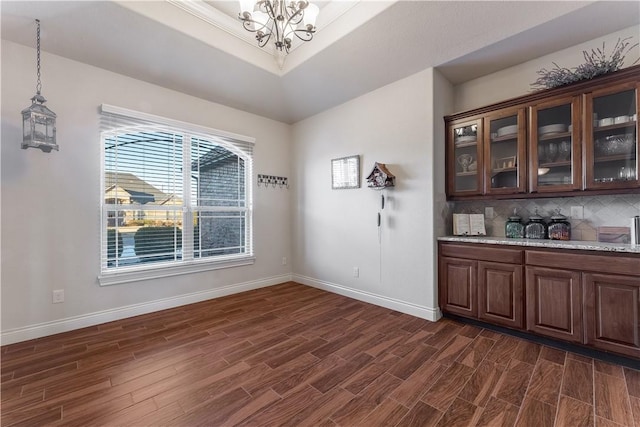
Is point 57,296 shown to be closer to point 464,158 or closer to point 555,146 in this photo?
point 464,158

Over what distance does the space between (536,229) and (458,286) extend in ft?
3.11

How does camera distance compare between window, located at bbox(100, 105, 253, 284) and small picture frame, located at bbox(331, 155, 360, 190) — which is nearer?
window, located at bbox(100, 105, 253, 284)

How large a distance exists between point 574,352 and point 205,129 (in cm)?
454

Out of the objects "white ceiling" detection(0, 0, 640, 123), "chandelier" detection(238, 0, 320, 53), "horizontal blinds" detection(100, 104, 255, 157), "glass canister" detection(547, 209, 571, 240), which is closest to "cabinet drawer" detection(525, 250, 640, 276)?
"glass canister" detection(547, 209, 571, 240)

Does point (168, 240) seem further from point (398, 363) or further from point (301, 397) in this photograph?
point (398, 363)

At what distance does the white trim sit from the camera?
2.87 meters

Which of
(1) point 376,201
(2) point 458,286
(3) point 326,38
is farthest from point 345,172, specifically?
(2) point 458,286

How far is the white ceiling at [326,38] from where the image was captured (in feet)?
7.09

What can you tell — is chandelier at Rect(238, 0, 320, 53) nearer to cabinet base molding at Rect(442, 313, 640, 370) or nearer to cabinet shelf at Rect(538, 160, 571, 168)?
cabinet shelf at Rect(538, 160, 571, 168)

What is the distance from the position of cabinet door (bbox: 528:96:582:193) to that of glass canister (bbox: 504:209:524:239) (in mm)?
405

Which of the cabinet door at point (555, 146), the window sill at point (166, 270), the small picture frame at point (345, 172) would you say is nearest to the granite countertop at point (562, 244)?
the cabinet door at point (555, 146)

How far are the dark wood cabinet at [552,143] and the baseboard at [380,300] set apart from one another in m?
1.33

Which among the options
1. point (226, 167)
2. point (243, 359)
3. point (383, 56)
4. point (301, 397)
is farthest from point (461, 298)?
point (226, 167)

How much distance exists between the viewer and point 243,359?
2164mm
